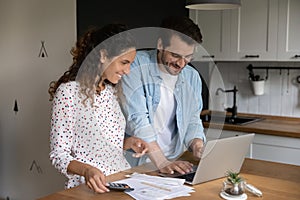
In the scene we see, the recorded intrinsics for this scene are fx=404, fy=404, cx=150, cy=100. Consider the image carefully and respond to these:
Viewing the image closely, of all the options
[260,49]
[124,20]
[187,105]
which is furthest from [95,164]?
[260,49]

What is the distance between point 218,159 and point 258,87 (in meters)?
2.12

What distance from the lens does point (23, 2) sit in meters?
2.92

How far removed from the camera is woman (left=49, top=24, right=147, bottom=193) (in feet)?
4.97

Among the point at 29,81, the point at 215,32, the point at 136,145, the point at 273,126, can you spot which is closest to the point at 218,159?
the point at 136,145

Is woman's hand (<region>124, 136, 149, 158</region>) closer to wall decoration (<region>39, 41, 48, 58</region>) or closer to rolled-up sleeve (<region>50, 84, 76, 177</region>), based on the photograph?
rolled-up sleeve (<region>50, 84, 76, 177</region>)

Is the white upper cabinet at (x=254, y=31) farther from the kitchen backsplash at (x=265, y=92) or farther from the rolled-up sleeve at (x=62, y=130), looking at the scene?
the rolled-up sleeve at (x=62, y=130)

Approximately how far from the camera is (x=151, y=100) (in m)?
1.85

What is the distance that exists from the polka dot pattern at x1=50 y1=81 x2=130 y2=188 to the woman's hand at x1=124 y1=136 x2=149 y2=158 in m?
0.04

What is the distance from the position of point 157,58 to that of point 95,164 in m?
0.57

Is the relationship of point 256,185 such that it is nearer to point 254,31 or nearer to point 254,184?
point 254,184

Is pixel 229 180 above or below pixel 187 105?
below

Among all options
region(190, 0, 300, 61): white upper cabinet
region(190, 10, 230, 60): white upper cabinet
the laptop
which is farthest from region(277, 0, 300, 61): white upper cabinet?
the laptop

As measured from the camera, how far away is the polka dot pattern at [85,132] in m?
1.50

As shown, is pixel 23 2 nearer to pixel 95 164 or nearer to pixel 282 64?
pixel 95 164
